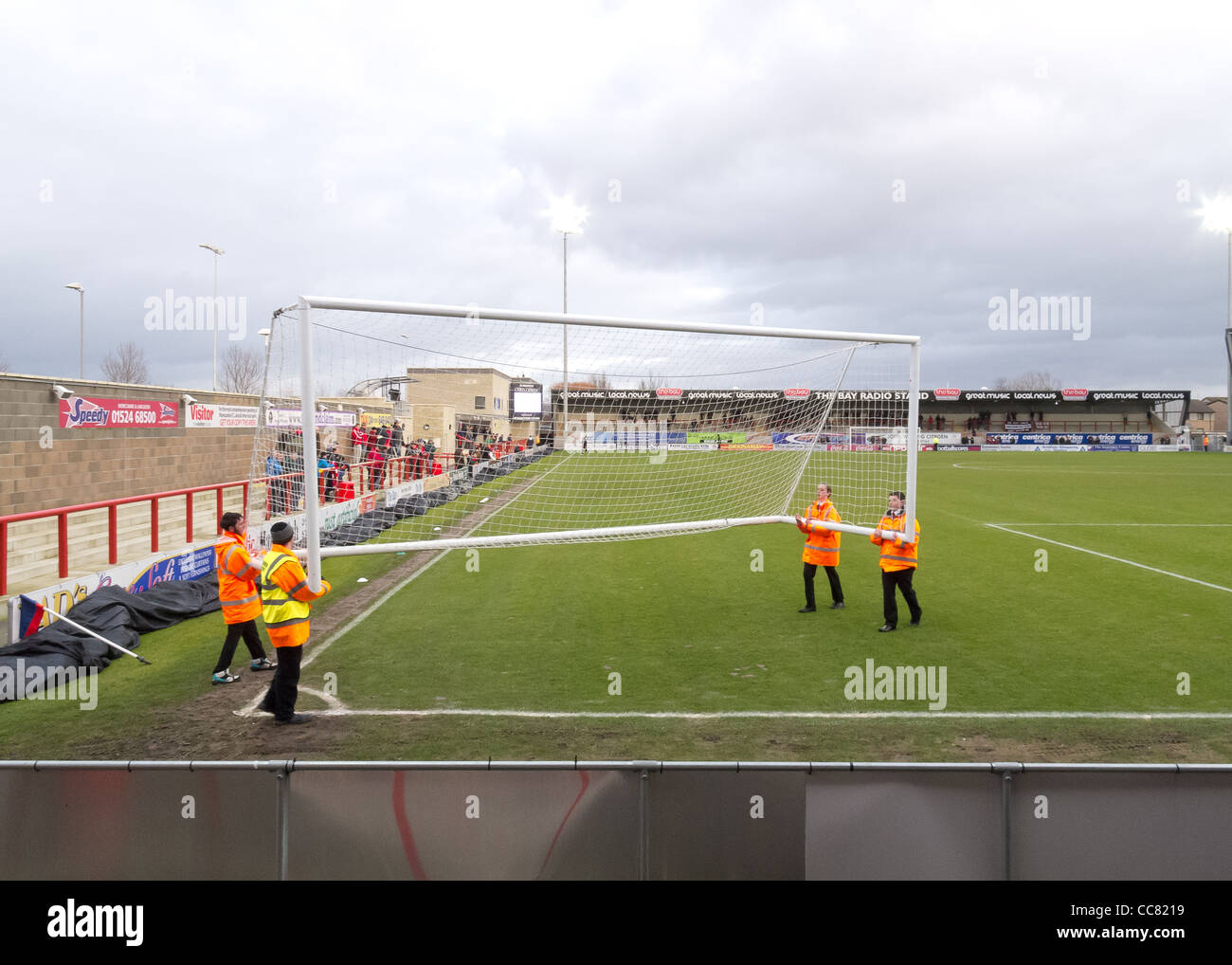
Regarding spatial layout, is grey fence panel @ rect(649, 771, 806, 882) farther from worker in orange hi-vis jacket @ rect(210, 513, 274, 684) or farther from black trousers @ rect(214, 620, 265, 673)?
black trousers @ rect(214, 620, 265, 673)

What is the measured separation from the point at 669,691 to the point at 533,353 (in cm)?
372

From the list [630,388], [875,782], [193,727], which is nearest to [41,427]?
[193,727]

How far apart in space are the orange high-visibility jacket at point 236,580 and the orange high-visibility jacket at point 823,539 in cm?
664

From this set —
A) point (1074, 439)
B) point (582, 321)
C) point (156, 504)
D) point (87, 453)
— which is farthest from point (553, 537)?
point (1074, 439)

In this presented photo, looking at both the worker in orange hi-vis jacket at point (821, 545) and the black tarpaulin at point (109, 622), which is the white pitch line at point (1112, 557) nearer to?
the worker in orange hi-vis jacket at point (821, 545)

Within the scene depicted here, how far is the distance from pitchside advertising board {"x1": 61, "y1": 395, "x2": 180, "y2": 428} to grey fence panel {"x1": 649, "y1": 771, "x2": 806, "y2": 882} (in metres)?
15.9

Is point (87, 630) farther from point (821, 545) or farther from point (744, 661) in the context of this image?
point (821, 545)

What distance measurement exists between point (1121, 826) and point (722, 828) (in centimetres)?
201

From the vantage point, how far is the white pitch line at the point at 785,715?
266 inches

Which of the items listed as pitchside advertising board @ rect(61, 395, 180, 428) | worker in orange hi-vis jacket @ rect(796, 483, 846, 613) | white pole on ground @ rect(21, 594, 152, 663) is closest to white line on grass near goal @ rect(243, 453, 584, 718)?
white pole on ground @ rect(21, 594, 152, 663)

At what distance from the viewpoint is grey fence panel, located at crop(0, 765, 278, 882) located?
3.83 metres

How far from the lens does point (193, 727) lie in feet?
21.6

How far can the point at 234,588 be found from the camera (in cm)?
768

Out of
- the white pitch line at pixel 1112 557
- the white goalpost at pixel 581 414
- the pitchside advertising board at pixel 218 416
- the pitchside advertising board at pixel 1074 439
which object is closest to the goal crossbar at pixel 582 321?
the white goalpost at pixel 581 414
